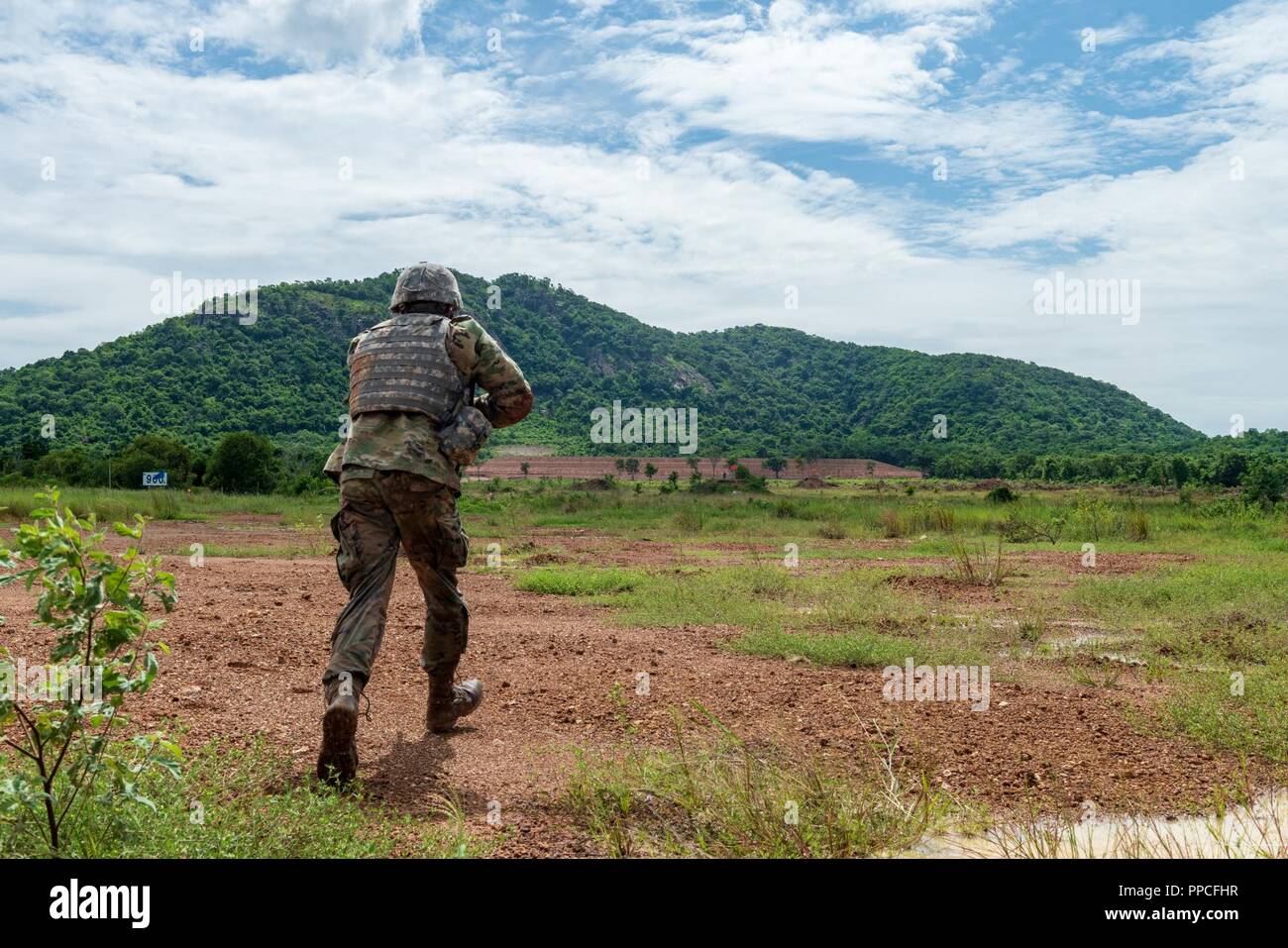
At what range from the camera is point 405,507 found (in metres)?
4.57

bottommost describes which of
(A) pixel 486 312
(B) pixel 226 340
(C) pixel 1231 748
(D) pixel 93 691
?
(C) pixel 1231 748

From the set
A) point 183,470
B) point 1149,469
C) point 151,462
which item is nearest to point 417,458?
point 151,462

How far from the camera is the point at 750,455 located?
8312 centimetres

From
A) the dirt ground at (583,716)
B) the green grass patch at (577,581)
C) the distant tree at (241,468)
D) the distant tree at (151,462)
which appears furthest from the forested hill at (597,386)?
the dirt ground at (583,716)

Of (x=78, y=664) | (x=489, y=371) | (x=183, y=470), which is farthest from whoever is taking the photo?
(x=183, y=470)

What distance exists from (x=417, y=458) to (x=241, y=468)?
33.3 m

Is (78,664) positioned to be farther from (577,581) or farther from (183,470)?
(183,470)

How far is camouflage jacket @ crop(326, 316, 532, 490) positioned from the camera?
14.9 feet

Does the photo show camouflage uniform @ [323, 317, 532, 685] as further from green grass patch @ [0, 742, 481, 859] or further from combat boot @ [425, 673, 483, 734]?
green grass patch @ [0, 742, 481, 859]

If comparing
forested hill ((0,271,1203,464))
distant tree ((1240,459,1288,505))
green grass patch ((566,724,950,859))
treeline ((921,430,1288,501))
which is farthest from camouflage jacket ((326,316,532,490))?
forested hill ((0,271,1203,464))

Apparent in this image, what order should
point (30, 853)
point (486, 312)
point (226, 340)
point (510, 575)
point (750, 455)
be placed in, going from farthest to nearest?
1. point (486, 312)
2. point (750, 455)
3. point (226, 340)
4. point (510, 575)
5. point (30, 853)
